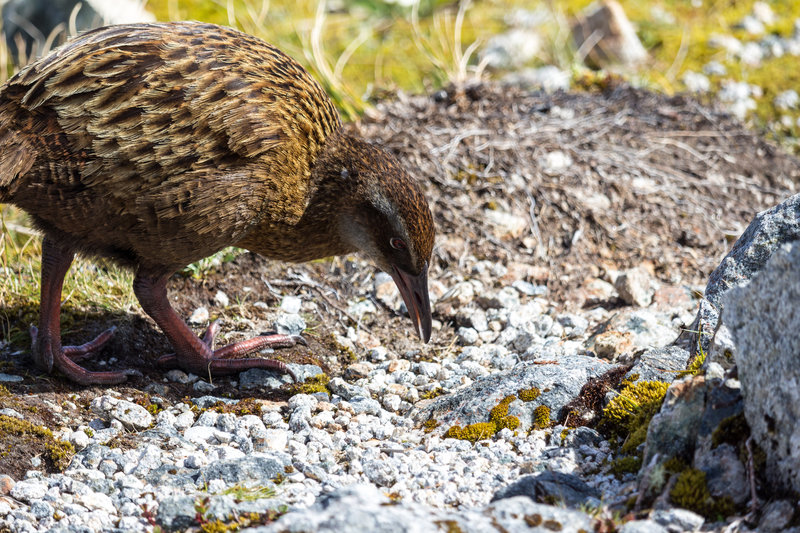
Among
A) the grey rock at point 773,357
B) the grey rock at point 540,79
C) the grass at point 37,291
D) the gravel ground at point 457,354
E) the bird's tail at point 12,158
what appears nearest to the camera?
the grey rock at point 773,357

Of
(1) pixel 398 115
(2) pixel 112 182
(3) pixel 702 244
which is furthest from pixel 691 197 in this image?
(2) pixel 112 182

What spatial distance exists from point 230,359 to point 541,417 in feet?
6.20

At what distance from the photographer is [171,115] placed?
13.4 ft

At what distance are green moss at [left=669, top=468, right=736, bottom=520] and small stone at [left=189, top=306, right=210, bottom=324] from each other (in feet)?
10.5

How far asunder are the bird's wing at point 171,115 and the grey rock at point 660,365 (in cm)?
204

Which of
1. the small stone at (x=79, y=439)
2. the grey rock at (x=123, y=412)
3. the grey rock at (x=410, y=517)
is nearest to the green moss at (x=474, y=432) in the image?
the grey rock at (x=410, y=517)

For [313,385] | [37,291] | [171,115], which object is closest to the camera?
[171,115]

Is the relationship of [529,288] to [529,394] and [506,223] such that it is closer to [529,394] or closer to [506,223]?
[506,223]

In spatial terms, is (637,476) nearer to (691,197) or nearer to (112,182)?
(112,182)

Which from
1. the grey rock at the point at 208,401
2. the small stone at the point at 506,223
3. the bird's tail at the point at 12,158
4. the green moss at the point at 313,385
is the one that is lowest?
the grey rock at the point at 208,401

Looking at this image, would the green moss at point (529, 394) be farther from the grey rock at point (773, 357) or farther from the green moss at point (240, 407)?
the green moss at point (240, 407)

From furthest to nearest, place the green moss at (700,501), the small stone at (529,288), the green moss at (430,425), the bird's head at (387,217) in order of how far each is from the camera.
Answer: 1. the small stone at (529,288)
2. the bird's head at (387,217)
3. the green moss at (430,425)
4. the green moss at (700,501)

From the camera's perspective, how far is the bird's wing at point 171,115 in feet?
13.2

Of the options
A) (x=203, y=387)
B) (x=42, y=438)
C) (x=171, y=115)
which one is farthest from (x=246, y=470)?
(x=171, y=115)
